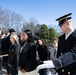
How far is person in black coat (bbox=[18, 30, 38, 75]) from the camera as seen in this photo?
6793mm

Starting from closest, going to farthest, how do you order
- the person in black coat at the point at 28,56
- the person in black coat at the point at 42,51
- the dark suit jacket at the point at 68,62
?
1. the dark suit jacket at the point at 68,62
2. the person in black coat at the point at 28,56
3. the person in black coat at the point at 42,51

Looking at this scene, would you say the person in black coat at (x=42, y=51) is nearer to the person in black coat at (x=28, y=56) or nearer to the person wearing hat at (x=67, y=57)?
the person in black coat at (x=28, y=56)

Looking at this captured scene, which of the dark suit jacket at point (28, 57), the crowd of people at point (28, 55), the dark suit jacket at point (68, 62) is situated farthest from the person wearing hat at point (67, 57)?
the dark suit jacket at point (28, 57)

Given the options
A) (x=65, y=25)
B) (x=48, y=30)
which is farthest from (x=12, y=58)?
(x=48, y=30)

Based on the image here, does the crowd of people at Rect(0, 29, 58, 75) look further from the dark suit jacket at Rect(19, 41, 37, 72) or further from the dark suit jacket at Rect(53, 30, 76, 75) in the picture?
the dark suit jacket at Rect(53, 30, 76, 75)

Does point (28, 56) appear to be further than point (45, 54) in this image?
No

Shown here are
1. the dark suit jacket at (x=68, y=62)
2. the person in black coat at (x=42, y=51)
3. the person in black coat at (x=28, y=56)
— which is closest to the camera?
the dark suit jacket at (x=68, y=62)

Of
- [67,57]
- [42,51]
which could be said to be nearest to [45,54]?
[42,51]

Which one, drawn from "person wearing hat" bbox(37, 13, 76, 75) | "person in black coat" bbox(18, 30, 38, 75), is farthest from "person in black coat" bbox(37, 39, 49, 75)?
"person wearing hat" bbox(37, 13, 76, 75)

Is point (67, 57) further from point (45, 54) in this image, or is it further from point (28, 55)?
point (45, 54)

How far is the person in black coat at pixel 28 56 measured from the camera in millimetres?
6793

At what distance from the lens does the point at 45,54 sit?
757 centimetres

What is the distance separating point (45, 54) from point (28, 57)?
2.78ft

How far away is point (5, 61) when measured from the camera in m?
11.8
